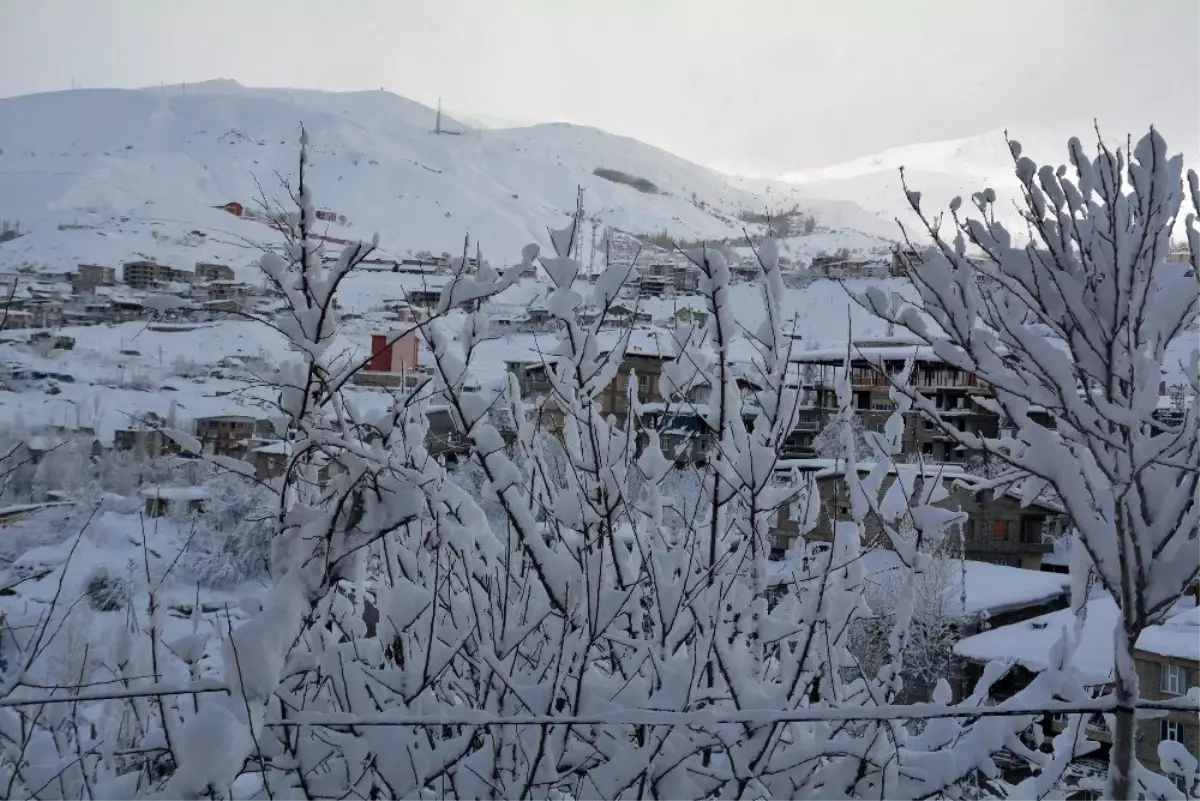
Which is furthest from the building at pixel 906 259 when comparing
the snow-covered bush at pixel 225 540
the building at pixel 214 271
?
the building at pixel 214 271

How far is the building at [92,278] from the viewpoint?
1798 cm

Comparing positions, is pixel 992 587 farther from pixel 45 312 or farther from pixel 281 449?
pixel 45 312

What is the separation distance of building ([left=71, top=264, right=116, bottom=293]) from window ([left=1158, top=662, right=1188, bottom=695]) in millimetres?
19607

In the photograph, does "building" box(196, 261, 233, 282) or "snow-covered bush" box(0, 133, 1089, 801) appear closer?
"snow-covered bush" box(0, 133, 1089, 801)

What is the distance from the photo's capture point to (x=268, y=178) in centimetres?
2077

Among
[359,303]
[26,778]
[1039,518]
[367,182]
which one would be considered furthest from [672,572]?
[367,182]

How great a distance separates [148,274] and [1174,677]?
20.0 metres

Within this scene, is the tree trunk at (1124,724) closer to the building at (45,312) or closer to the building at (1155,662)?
the building at (1155,662)

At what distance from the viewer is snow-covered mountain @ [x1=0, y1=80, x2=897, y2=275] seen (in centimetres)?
2586

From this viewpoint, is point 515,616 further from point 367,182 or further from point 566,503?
point 367,182

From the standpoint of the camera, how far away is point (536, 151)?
72.9m

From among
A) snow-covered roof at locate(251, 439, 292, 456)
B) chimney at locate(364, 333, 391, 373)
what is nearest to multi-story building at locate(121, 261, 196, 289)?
snow-covered roof at locate(251, 439, 292, 456)

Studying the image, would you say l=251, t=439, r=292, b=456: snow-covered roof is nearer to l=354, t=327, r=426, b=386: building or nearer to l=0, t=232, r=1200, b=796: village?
l=0, t=232, r=1200, b=796: village

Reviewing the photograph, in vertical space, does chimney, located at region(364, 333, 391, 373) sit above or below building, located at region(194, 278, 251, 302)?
below
